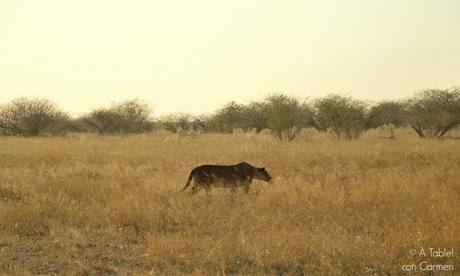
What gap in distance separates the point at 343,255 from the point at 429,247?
120 cm

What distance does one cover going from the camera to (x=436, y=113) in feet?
98.8

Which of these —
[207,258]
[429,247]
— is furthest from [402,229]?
[207,258]

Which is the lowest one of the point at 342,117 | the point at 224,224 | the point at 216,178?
the point at 224,224

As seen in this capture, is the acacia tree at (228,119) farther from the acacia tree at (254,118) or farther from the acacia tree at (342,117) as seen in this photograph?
the acacia tree at (342,117)

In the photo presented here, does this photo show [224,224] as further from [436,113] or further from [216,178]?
[436,113]

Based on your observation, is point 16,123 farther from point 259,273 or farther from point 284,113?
point 259,273

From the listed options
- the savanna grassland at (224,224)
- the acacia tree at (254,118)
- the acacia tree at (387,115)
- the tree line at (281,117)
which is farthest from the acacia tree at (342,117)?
the savanna grassland at (224,224)

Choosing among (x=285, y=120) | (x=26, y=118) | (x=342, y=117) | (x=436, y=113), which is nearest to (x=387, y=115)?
(x=436, y=113)

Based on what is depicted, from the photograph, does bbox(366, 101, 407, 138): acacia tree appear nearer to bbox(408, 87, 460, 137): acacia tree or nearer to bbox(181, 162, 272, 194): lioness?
bbox(408, 87, 460, 137): acacia tree

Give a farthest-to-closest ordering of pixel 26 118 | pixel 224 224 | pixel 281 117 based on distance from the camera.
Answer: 1. pixel 26 118
2. pixel 281 117
3. pixel 224 224

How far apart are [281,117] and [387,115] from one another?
815 inches

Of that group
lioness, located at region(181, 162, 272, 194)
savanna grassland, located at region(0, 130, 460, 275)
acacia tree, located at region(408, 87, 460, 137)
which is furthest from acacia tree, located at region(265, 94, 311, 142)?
lioness, located at region(181, 162, 272, 194)

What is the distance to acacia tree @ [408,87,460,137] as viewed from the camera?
29739 millimetres

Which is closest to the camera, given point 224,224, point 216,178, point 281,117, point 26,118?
point 224,224
